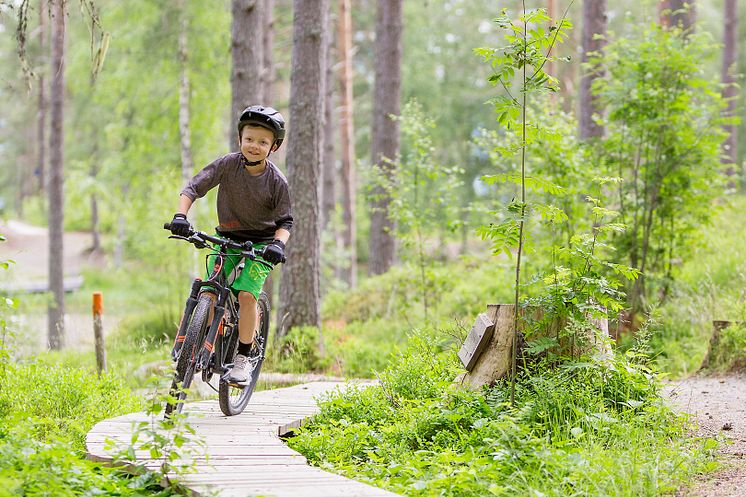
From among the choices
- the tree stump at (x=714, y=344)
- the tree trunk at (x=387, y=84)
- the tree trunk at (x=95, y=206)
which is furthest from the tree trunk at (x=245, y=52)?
the tree trunk at (x=95, y=206)

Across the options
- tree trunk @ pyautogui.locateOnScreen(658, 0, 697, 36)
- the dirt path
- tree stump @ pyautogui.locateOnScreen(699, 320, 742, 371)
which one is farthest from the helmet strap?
tree trunk @ pyautogui.locateOnScreen(658, 0, 697, 36)

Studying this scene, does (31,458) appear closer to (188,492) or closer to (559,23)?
(188,492)

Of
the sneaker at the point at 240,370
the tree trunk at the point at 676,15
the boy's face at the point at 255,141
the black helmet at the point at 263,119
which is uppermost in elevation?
the tree trunk at the point at 676,15

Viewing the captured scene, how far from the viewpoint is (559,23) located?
499 cm

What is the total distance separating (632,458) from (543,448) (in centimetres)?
51

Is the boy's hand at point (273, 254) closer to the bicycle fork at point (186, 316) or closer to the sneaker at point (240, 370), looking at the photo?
the bicycle fork at point (186, 316)

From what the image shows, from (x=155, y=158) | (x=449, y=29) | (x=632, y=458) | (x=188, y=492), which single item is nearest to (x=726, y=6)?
(x=449, y=29)

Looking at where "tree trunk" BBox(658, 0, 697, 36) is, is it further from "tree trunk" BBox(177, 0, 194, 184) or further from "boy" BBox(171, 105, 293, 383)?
"tree trunk" BBox(177, 0, 194, 184)

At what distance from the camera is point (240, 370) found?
18.5ft

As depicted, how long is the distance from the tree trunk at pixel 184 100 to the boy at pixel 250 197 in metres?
12.6

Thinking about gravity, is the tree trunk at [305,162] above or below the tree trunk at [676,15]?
below

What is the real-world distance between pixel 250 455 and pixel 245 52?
7413mm

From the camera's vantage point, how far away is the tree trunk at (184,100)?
58.8ft

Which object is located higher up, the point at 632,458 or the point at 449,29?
the point at 449,29
